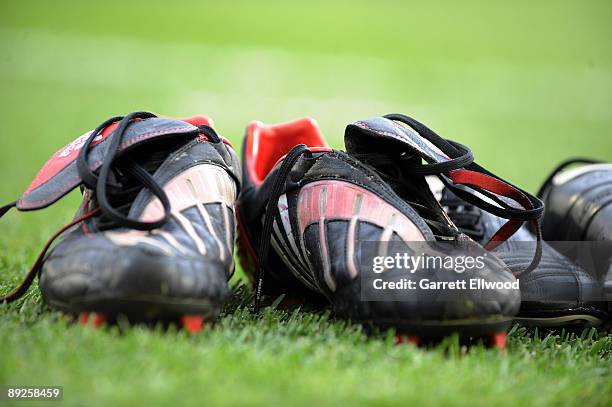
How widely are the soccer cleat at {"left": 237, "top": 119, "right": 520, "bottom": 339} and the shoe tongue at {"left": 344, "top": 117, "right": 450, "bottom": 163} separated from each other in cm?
4

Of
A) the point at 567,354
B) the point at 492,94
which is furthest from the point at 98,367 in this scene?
the point at 492,94

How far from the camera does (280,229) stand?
4.63ft

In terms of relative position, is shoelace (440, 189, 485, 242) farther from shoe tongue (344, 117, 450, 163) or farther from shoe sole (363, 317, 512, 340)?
shoe sole (363, 317, 512, 340)

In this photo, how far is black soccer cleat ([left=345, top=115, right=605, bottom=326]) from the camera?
129 cm

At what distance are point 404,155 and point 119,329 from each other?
0.62 m

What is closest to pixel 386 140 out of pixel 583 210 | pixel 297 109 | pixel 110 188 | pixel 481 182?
pixel 481 182

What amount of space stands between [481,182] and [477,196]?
0.07 m

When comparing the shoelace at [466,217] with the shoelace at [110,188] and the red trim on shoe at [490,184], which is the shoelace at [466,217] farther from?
the shoelace at [110,188]

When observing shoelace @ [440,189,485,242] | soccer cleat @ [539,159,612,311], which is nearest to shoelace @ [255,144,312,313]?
shoelace @ [440,189,485,242]

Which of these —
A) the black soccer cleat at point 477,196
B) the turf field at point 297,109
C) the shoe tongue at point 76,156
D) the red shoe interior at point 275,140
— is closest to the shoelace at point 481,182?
the black soccer cleat at point 477,196

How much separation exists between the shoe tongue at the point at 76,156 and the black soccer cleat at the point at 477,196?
35 centimetres

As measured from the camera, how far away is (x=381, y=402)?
0.85 meters

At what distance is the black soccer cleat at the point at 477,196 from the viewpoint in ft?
4.24

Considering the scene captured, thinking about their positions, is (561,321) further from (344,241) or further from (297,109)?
(297,109)
